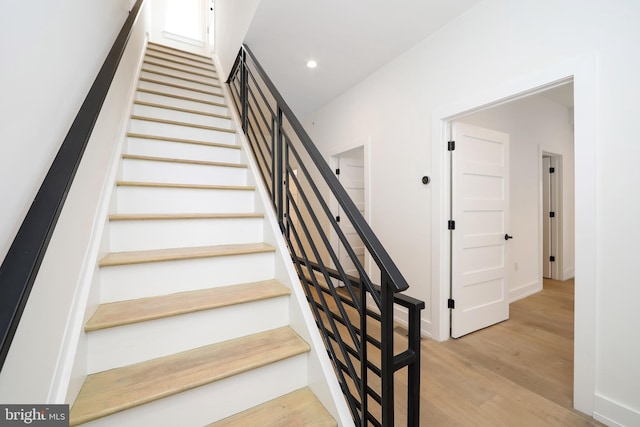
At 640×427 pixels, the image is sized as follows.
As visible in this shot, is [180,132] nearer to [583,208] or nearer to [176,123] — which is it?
[176,123]

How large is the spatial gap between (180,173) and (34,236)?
4.33ft

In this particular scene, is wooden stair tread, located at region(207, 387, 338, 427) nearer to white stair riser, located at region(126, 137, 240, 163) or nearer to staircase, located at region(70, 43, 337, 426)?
staircase, located at region(70, 43, 337, 426)

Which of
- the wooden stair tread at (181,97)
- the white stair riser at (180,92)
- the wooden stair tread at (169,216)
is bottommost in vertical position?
the wooden stair tread at (169,216)

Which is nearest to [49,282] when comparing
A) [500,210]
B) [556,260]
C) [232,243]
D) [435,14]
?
[232,243]

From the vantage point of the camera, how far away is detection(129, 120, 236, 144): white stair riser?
2057 millimetres

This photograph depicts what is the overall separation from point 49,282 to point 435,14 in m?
2.80

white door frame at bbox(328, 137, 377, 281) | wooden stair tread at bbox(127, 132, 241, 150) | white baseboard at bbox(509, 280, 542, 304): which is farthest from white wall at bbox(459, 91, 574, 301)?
wooden stair tread at bbox(127, 132, 241, 150)

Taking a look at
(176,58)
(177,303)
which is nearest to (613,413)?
(177,303)

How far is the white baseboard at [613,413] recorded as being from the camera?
52.6 inches

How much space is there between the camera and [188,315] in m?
1.14

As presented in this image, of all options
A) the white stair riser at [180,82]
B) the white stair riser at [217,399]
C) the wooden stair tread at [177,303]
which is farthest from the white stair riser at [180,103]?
the white stair riser at [217,399]

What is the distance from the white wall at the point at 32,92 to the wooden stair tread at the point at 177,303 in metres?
0.49

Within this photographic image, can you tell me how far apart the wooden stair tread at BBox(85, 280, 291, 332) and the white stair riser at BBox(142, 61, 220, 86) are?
9.13 feet

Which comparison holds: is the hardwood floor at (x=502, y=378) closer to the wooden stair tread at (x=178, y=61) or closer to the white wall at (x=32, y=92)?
the white wall at (x=32, y=92)
